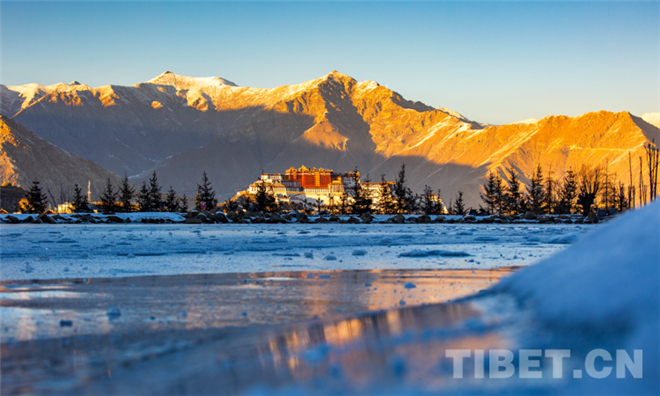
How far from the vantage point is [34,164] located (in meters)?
170

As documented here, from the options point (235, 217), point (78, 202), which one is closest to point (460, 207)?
point (235, 217)

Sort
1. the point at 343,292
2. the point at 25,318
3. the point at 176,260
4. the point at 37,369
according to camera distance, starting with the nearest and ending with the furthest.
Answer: the point at 37,369 → the point at 25,318 → the point at 343,292 → the point at 176,260

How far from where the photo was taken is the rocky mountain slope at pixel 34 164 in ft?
530

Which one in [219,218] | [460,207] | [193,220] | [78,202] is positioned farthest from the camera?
[78,202]

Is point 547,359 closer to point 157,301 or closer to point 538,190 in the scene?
point 157,301

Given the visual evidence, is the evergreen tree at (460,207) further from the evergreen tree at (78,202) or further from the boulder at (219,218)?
the evergreen tree at (78,202)

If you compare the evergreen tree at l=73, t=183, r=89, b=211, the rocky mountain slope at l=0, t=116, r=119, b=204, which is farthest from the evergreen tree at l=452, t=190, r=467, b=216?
the rocky mountain slope at l=0, t=116, r=119, b=204

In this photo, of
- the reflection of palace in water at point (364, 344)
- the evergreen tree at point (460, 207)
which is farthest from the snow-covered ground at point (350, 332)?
the evergreen tree at point (460, 207)

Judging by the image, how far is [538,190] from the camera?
69438 mm

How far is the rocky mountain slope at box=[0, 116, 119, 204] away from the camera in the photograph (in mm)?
161625

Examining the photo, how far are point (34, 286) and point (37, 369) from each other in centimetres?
441

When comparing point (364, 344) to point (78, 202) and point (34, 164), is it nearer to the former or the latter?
point (78, 202)

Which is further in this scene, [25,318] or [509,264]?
[509,264]

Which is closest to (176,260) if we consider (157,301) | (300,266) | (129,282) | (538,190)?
(300,266)
